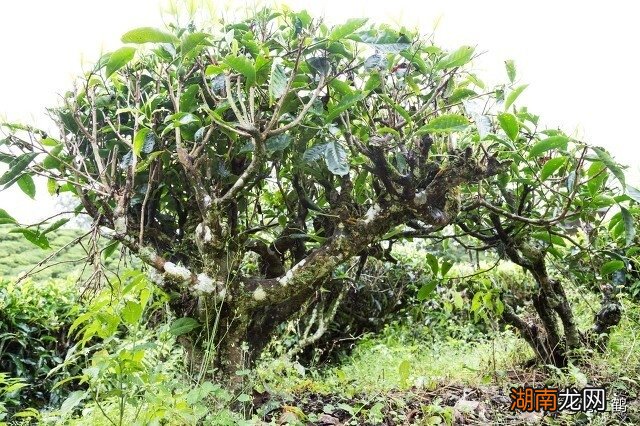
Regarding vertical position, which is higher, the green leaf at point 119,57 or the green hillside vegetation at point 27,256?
the green hillside vegetation at point 27,256

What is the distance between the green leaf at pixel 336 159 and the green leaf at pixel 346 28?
24cm

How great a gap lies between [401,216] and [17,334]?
7.54 feet

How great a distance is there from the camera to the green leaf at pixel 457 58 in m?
1.14

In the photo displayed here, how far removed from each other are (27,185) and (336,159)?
0.89m

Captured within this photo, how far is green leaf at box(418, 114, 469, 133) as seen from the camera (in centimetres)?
108

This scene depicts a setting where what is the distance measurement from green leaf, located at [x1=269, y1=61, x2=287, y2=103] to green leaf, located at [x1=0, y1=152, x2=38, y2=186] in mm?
671

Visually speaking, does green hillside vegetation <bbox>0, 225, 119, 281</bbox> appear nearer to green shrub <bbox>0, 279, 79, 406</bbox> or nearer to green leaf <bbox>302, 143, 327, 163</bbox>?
green shrub <bbox>0, 279, 79, 406</bbox>

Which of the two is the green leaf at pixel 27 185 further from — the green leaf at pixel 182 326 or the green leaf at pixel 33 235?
the green leaf at pixel 182 326

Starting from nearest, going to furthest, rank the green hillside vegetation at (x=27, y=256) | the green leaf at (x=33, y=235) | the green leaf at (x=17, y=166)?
the green leaf at (x=17, y=166)
the green leaf at (x=33, y=235)
the green hillside vegetation at (x=27, y=256)

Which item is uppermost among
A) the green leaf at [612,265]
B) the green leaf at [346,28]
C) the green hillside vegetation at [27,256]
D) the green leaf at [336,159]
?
the green hillside vegetation at [27,256]

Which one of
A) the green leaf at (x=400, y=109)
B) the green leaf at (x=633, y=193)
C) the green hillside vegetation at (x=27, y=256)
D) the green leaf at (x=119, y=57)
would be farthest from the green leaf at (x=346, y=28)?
the green hillside vegetation at (x=27, y=256)

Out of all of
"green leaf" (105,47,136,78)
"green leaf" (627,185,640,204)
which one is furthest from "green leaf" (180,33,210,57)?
"green leaf" (627,185,640,204)

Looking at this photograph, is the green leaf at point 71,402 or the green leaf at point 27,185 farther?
the green leaf at point 27,185

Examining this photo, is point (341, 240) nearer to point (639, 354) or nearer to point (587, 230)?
point (587, 230)
